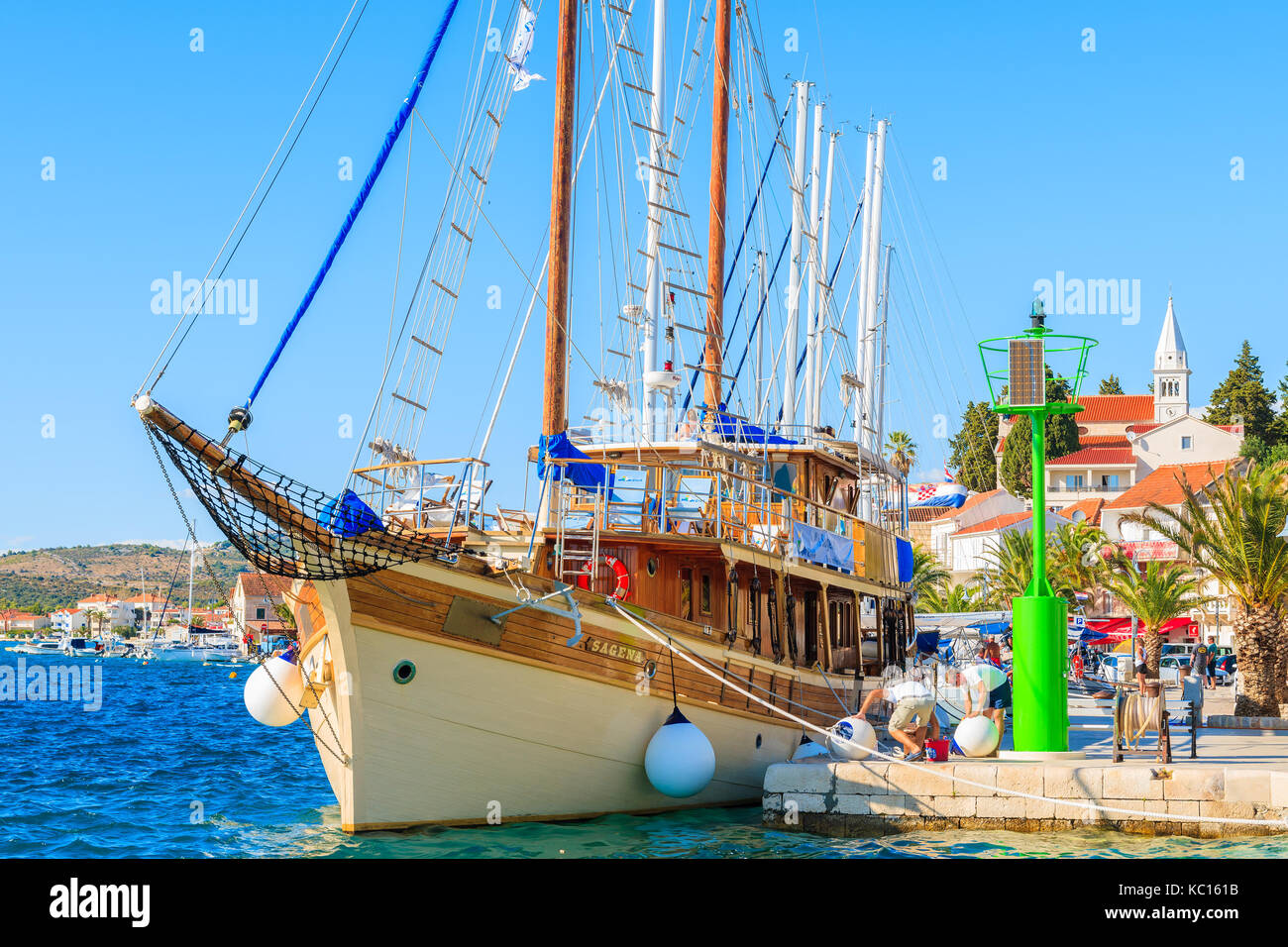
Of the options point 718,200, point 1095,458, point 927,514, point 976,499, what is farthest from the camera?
point 927,514

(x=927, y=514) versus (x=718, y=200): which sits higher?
(x=718, y=200)

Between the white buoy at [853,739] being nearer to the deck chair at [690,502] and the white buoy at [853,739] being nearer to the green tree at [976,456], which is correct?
the deck chair at [690,502]

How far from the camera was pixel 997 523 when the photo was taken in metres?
80.1

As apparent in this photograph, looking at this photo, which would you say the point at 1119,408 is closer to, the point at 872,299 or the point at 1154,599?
the point at 1154,599

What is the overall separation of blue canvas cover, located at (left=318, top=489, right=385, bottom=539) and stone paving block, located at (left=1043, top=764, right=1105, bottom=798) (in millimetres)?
7441

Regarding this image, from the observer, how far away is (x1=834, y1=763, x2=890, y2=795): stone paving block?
14125 mm

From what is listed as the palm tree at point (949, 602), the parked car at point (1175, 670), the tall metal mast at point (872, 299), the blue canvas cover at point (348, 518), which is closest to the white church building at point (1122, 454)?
the palm tree at point (949, 602)

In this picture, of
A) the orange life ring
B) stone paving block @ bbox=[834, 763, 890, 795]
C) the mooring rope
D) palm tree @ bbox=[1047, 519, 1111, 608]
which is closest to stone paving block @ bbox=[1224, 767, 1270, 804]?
the mooring rope

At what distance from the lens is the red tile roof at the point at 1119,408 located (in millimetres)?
107938

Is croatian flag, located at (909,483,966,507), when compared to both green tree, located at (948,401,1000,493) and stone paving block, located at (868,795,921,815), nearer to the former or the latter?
stone paving block, located at (868,795,921,815)

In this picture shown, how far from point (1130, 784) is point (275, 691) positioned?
1004cm

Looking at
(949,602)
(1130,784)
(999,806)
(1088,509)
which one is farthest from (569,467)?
(1088,509)

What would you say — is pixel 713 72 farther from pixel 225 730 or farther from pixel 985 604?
pixel 985 604
